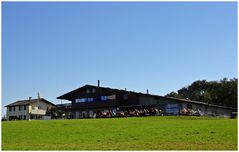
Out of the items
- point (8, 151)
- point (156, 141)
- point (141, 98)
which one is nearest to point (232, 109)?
point (141, 98)

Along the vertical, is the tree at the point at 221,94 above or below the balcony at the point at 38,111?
above

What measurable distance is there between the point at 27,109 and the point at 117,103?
83.5 ft

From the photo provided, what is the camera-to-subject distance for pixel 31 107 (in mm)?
78062

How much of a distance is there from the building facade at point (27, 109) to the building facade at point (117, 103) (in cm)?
1361

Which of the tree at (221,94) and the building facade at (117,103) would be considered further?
the tree at (221,94)

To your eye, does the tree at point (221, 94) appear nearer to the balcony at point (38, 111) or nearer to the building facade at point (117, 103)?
the building facade at point (117, 103)

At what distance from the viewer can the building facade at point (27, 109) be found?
7738cm

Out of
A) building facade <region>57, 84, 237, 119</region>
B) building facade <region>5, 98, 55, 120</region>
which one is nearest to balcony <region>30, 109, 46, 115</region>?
building facade <region>5, 98, 55, 120</region>

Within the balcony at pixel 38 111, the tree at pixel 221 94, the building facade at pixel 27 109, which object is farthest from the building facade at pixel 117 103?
the balcony at pixel 38 111

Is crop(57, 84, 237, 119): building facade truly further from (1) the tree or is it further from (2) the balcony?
(2) the balcony

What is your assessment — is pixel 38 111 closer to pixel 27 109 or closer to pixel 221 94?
A: pixel 27 109

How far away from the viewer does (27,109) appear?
254ft

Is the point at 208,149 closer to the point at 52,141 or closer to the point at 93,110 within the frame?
the point at 52,141

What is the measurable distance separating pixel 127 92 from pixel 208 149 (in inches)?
Answer: 1732
